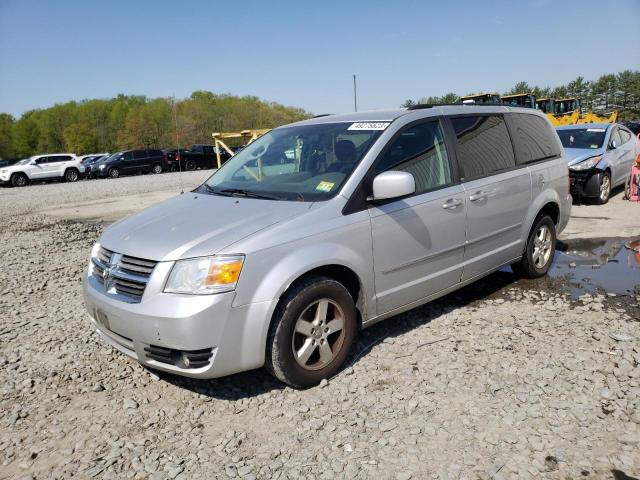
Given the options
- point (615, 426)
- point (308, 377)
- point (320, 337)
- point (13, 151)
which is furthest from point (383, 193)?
point (13, 151)

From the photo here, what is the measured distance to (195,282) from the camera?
2889 mm

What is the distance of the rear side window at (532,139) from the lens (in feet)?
16.2

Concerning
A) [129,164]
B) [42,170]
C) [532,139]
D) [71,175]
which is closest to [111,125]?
[129,164]

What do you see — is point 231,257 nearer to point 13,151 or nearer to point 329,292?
point 329,292

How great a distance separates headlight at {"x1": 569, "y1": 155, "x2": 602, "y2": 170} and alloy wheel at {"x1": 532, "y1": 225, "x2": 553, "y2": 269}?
551 centimetres

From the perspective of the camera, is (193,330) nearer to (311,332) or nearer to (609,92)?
(311,332)

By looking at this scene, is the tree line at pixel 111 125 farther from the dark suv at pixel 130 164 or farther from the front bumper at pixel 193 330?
the front bumper at pixel 193 330

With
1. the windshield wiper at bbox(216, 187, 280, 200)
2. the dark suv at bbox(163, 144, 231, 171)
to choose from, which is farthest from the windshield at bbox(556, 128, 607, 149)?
the dark suv at bbox(163, 144, 231, 171)

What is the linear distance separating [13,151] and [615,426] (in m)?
91.7

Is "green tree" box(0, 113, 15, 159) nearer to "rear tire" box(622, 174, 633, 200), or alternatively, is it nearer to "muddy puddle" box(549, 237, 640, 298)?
"rear tire" box(622, 174, 633, 200)

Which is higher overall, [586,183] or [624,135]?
[624,135]

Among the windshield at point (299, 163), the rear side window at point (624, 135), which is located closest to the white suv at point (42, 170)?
the rear side window at point (624, 135)

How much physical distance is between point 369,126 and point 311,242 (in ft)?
4.11

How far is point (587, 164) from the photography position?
998cm
